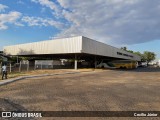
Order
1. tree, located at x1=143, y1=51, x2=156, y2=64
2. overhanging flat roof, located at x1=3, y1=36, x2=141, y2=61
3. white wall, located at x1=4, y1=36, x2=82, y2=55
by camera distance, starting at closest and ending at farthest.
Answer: overhanging flat roof, located at x1=3, y1=36, x2=141, y2=61
white wall, located at x1=4, y1=36, x2=82, y2=55
tree, located at x1=143, y1=51, x2=156, y2=64

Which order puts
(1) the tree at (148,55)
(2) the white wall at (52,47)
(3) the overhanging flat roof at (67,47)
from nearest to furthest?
(3) the overhanging flat roof at (67,47), (2) the white wall at (52,47), (1) the tree at (148,55)

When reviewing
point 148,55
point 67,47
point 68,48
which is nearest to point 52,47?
point 67,47

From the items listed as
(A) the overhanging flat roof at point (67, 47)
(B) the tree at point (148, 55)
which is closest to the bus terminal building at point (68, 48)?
(A) the overhanging flat roof at point (67, 47)

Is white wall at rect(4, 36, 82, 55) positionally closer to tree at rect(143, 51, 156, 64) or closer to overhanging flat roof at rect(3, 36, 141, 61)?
overhanging flat roof at rect(3, 36, 141, 61)

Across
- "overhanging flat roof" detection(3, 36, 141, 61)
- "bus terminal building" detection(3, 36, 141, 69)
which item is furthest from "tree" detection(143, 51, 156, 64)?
"overhanging flat roof" detection(3, 36, 141, 61)

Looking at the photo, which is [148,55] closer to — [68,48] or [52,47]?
[52,47]

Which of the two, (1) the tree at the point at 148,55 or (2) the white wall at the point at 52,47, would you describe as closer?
(2) the white wall at the point at 52,47

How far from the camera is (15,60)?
236 feet

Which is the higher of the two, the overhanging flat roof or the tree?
the tree

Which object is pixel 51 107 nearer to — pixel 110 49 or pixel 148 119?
pixel 148 119

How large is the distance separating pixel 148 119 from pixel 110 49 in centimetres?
5613

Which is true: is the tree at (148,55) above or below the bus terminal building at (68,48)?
above

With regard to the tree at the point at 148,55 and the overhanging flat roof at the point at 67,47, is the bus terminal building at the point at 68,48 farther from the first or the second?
the tree at the point at 148,55

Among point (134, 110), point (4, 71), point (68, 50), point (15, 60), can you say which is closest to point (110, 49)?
point (68, 50)
